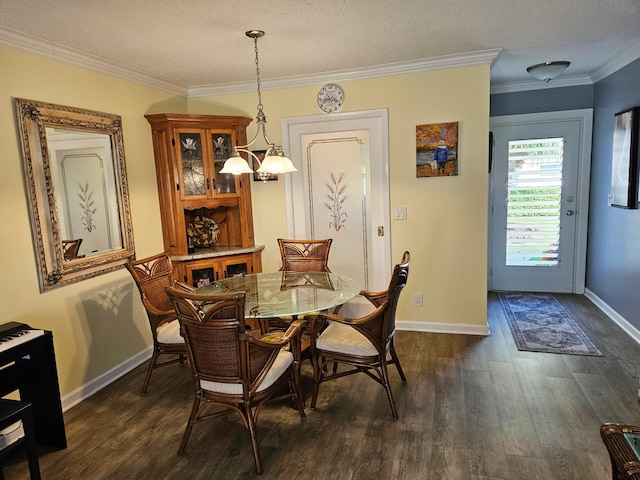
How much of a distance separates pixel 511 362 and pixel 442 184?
1.59 metres

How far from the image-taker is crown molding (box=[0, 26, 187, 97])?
8.32 feet

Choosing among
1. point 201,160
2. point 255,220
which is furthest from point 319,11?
point 255,220

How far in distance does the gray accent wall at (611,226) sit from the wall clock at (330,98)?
253 cm

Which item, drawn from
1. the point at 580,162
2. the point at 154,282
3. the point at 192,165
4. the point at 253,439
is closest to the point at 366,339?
the point at 253,439

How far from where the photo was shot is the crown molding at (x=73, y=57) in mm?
2537

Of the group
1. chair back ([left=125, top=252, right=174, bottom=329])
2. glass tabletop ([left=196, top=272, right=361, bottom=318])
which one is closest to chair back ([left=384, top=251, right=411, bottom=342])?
glass tabletop ([left=196, top=272, right=361, bottom=318])

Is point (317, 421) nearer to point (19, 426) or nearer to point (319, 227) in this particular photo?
point (19, 426)

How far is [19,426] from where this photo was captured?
7.54 ft

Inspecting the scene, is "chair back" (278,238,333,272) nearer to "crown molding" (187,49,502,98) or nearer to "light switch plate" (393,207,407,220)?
"light switch plate" (393,207,407,220)

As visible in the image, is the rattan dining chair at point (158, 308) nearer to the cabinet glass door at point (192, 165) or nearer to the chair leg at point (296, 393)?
the chair leg at point (296, 393)

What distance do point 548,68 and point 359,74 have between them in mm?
1609

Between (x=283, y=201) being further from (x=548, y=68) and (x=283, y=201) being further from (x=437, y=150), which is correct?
(x=548, y=68)

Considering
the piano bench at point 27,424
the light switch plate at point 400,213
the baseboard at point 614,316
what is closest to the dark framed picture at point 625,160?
the baseboard at point 614,316

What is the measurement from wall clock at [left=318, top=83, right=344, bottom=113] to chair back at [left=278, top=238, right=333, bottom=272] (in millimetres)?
1268
